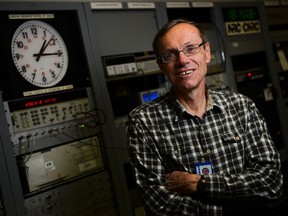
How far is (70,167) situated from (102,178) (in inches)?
8.6

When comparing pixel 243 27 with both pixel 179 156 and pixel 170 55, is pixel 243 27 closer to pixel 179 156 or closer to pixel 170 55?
pixel 170 55

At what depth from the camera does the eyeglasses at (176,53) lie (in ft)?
4.26

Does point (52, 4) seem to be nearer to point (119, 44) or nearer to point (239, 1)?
point (119, 44)

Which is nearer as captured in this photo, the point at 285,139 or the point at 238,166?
the point at 238,166

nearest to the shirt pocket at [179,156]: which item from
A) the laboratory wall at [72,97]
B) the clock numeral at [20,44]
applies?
the laboratory wall at [72,97]

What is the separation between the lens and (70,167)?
6.08ft

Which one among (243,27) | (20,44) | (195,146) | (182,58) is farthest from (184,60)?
(243,27)

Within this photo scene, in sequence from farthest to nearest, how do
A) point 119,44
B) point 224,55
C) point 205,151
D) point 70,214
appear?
point 224,55 → point 119,44 → point 70,214 → point 205,151

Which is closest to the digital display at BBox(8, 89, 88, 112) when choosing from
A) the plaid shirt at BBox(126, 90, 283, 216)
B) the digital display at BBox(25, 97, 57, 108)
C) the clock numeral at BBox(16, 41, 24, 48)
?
the digital display at BBox(25, 97, 57, 108)

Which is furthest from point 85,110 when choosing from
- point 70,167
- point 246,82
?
point 246,82

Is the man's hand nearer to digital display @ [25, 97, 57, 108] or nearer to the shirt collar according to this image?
the shirt collar

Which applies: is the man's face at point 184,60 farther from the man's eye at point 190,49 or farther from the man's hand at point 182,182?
the man's hand at point 182,182

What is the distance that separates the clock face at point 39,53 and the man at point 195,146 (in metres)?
0.75

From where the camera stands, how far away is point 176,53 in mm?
1305
